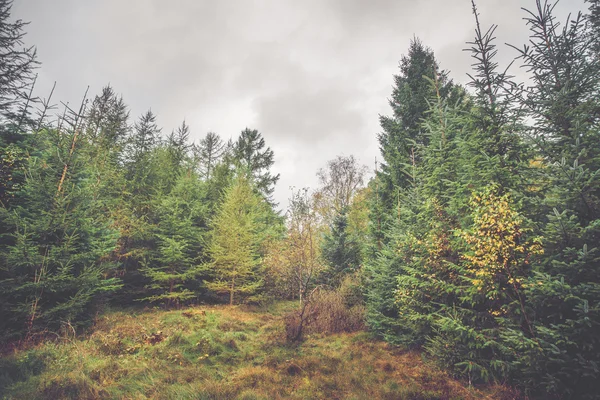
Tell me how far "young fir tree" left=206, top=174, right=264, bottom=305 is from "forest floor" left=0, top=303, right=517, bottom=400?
599 cm

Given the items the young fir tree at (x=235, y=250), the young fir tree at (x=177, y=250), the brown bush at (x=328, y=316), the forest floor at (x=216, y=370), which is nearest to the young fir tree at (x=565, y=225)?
the forest floor at (x=216, y=370)

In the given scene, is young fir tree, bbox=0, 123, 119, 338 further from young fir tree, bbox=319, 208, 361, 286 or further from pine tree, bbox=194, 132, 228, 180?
pine tree, bbox=194, 132, 228, 180

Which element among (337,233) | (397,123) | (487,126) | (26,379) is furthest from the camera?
(337,233)

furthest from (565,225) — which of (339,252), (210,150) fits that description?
(210,150)

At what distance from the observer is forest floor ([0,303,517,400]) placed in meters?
5.27

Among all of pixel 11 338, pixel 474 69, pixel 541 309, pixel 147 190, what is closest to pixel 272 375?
pixel 541 309

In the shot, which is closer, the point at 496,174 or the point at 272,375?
the point at 496,174

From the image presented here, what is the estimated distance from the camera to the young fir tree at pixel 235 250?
1581 cm

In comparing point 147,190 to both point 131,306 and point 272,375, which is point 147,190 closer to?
point 131,306

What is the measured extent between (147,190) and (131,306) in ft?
27.6

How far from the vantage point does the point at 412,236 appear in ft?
25.6

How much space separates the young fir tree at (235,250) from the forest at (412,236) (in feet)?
0.42

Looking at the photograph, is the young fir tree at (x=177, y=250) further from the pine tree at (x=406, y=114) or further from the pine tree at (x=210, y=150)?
the pine tree at (x=406, y=114)

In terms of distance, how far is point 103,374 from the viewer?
5.82 meters
